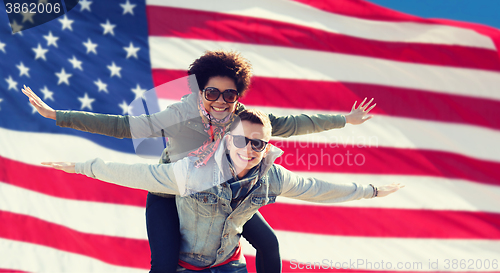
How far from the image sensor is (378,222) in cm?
521

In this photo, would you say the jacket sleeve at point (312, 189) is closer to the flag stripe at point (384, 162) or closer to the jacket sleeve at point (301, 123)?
the jacket sleeve at point (301, 123)

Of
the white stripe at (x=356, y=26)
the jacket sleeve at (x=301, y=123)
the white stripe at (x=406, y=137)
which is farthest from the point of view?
the white stripe at (x=356, y=26)

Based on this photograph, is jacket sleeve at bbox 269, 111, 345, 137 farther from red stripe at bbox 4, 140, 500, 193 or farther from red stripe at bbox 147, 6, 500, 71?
red stripe at bbox 147, 6, 500, 71

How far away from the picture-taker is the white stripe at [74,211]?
473 cm

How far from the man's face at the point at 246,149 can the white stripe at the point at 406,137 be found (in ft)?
9.15

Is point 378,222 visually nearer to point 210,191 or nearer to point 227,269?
point 227,269

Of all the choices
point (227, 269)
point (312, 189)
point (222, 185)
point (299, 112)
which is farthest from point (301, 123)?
point (299, 112)

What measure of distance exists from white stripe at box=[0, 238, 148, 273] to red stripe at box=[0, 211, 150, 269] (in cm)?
6

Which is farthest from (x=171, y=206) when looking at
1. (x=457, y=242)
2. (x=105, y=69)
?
(x=457, y=242)

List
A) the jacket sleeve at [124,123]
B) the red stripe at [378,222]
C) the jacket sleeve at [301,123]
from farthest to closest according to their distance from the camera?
the red stripe at [378,222], the jacket sleeve at [301,123], the jacket sleeve at [124,123]

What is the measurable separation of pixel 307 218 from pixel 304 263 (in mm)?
587

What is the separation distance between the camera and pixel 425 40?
17.7ft

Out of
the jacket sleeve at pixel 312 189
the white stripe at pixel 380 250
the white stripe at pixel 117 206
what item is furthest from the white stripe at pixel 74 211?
the jacket sleeve at pixel 312 189

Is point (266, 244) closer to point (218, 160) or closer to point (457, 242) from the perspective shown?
point (218, 160)
